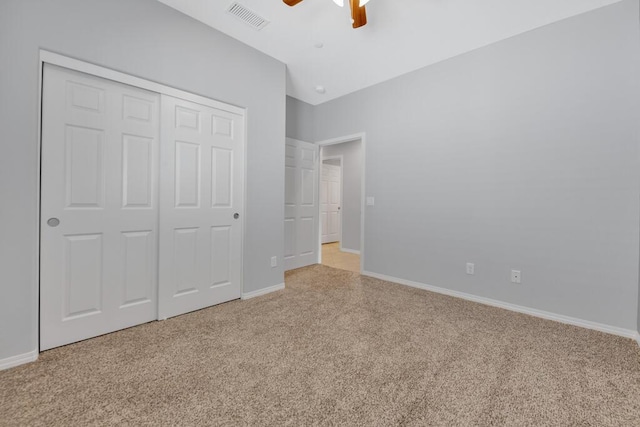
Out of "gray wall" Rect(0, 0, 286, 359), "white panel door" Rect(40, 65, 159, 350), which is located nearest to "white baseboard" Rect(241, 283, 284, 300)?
"gray wall" Rect(0, 0, 286, 359)

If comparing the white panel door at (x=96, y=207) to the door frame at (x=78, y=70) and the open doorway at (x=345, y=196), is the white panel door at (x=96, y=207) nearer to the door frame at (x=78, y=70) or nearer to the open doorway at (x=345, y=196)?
the door frame at (x=78, y=70)

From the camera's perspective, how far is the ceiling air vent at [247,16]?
233cm

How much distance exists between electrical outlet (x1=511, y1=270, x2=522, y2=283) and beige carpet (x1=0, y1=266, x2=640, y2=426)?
360 mm

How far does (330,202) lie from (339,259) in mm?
1969

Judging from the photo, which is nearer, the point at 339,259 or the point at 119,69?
the point at 119,69

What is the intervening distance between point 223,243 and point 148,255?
26.0 inches

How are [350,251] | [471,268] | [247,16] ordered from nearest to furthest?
1. [247,16]
2. [471,268]
3. [350,251]

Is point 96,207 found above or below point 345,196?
below

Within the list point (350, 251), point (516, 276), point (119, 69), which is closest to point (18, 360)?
point (119, 69)

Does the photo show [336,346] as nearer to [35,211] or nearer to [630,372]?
[630,372]

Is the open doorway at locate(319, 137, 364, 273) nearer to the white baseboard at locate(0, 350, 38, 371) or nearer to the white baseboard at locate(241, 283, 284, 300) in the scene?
the white baseboard at locate(241, 283, 284, 300)

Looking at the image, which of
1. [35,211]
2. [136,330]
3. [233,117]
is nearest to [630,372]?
[136,330]

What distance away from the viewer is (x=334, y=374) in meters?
1.61

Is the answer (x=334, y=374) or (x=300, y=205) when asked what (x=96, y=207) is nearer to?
(x=334, y=374)
